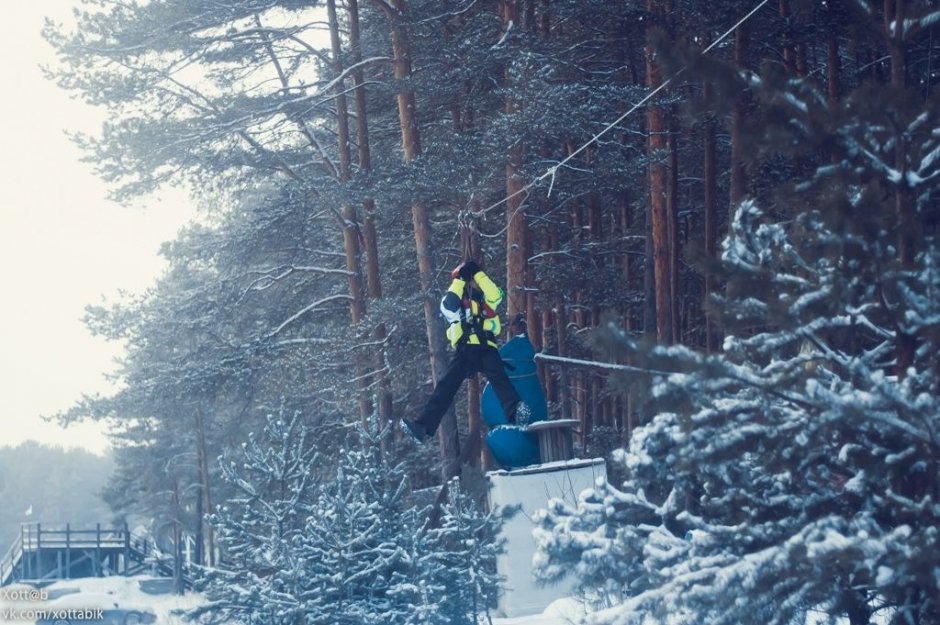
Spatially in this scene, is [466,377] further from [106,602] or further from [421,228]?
[106,602]

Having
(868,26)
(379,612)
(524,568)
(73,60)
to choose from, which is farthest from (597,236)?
(868,26)

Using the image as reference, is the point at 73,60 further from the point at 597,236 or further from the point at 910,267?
the point at 910,267

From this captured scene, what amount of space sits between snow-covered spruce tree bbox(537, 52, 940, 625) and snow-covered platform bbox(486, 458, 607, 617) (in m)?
Answer: 6.02

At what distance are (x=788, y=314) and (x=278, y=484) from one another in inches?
312

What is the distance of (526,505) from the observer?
512 inches

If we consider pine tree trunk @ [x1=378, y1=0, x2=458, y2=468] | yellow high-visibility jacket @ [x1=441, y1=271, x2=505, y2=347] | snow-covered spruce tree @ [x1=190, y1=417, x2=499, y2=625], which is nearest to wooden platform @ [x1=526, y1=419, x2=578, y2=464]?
yellow high-visibility jacket @ [x1=441, y1=271, x2=505, y2=347]

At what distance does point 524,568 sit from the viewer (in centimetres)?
1290

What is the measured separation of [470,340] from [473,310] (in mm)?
365

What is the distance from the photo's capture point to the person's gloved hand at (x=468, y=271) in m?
12.5

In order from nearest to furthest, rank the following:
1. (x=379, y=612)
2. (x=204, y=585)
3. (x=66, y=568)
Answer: (x=379, y=612)
(x=204, y=585)
(x=66, y=568)

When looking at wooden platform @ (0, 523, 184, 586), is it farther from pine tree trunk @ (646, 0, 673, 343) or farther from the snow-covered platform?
the snow-covered platform

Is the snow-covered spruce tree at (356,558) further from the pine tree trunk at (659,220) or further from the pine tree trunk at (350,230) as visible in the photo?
the pine tree trunk at (350,230)
